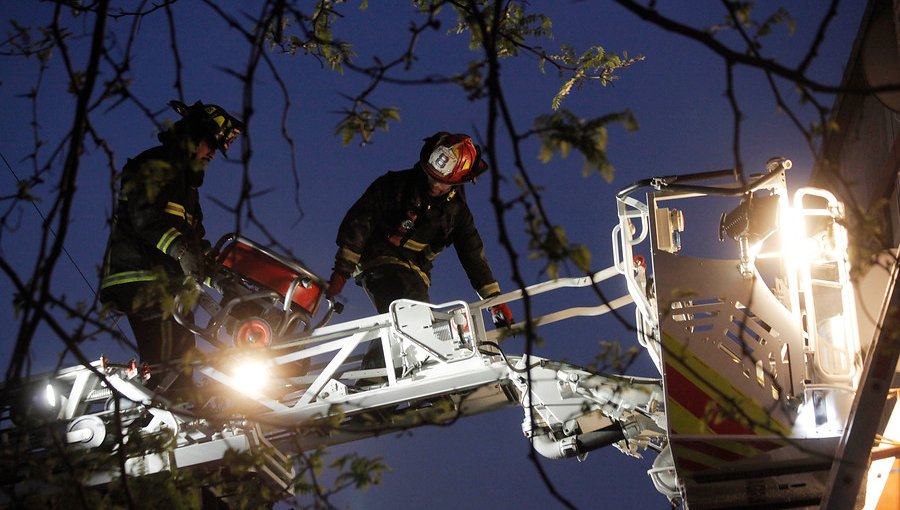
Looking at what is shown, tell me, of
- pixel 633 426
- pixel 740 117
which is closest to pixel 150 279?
pixel 633 426

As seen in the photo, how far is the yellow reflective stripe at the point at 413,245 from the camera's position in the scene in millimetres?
7291

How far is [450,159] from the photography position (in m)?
7.02

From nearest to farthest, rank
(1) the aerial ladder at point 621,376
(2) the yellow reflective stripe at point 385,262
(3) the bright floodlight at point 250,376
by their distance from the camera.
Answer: (1) the aerial ladder at point 621,376 < (3) the bright floodlight at point 250,376 < (2) the yellow reflective stripe at point 385,262

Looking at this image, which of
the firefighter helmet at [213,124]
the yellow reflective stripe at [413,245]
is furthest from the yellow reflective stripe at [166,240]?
the yellow reflective stripe at [413,245]

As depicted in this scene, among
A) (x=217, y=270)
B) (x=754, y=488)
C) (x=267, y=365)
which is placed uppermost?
(x=217, y=270)

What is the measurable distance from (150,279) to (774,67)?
4.96m

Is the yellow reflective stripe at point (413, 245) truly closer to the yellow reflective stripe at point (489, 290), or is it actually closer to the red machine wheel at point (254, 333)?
the yellow reflective stripe at point (489, 290)

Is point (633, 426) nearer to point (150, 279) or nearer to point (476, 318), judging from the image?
point (476, 318)

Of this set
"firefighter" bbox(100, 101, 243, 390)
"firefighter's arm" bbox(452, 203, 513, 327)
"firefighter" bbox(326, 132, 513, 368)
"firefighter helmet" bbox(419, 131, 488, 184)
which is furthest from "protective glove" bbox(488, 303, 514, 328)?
"firefighter" bbox(100, 101, 243, 390)

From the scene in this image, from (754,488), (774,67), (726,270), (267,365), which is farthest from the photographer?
(267,365)

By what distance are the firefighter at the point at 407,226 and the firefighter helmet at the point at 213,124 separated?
3.01ft

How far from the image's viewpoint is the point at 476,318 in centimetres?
689

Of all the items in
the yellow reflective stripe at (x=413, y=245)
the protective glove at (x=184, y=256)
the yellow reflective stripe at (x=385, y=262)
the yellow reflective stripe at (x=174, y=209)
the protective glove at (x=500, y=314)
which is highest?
the yellow reflective stripe at (x=174, y=209)

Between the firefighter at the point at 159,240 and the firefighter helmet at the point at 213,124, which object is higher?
the firefighter helmet at the point at 213,124
